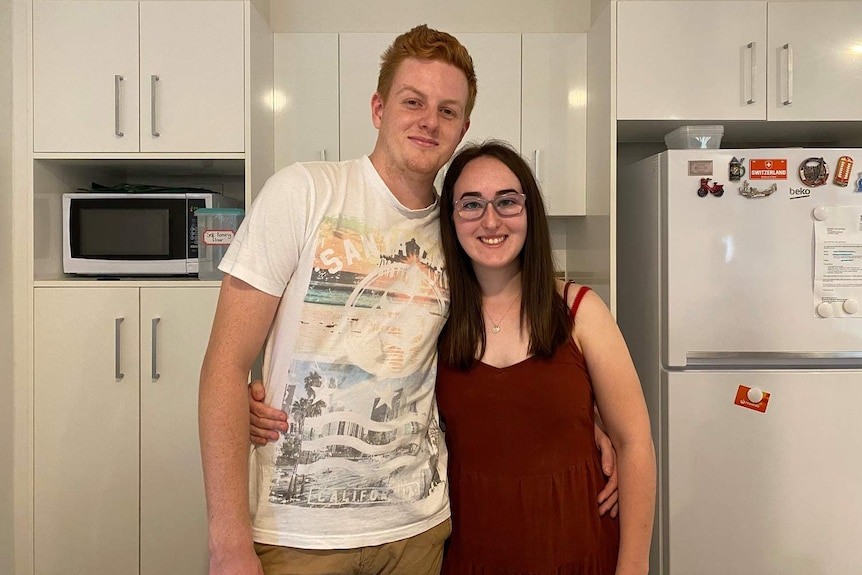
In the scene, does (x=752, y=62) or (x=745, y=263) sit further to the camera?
(x=752, y=62)

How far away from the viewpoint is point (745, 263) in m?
1.84

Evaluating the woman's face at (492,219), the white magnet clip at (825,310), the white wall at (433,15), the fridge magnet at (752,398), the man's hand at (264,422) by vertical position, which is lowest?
the fridge magnet at (752,398)

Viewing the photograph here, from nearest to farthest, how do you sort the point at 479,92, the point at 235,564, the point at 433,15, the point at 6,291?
the point at 235,564 < the point at 6,291 < the point at 479,92 < the point at 433,15

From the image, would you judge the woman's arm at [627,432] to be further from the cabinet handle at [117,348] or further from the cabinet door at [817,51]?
the cabinet handle at [117,348]

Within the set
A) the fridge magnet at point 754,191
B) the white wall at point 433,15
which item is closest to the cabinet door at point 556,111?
the white wall at point 433,15

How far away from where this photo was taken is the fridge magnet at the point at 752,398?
5.99 feet

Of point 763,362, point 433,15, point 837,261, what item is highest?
point 433,15

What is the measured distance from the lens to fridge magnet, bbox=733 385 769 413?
183 cm

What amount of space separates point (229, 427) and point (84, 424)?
3.99 ft

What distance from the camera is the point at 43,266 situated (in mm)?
2027

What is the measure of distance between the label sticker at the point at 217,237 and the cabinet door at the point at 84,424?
279mm

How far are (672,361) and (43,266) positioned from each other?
203cm

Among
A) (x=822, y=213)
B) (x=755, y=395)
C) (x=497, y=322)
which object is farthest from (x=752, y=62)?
(x=497, y=322)

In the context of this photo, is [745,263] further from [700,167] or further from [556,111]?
[556,111]
